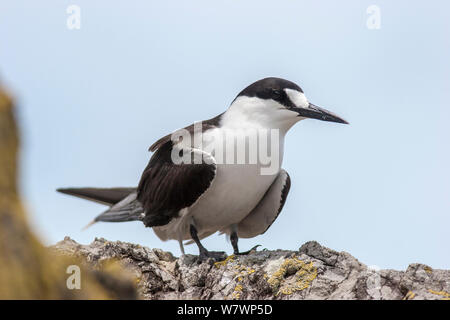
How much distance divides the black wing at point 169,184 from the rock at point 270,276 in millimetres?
1256

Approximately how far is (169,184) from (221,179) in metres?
0.63

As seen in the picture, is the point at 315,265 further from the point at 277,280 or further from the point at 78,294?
the point at 78,294

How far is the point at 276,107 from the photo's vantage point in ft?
28.9

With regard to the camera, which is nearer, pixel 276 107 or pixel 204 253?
pixel 204 253

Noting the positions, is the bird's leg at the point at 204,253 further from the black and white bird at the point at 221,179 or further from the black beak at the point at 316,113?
the black beak at the point at 316,113

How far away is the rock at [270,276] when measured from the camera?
19.5 feet

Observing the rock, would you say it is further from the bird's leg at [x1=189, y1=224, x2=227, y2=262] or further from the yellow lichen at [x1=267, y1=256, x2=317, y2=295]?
the bird's leg at [x1=189, y1=224, x2=227, y2=262]

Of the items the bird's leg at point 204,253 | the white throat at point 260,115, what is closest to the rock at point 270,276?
the bird's leg at point 204,253

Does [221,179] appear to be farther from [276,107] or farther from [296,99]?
[296,99]

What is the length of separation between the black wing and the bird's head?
870 millimetres

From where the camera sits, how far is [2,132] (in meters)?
3.12

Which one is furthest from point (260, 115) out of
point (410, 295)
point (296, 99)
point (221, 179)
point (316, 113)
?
point (410, 295)

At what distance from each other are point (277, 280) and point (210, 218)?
244cm
